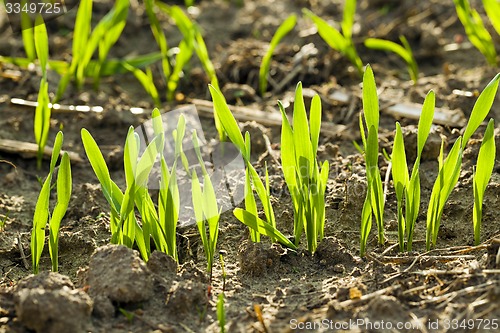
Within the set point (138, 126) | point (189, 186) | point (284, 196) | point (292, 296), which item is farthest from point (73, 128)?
point (292, 296)

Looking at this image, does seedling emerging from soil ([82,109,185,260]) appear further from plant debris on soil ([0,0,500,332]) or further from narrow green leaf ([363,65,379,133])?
narrow green leaf ([363,65,379,133])

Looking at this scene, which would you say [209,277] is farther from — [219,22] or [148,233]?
[219,22]

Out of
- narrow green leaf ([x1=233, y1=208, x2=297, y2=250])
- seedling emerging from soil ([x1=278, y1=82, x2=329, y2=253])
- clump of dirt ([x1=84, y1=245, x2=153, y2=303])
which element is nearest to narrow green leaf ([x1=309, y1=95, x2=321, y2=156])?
seedling emerging from soil ([x1=278, y1=82, x2=329, y2=253])

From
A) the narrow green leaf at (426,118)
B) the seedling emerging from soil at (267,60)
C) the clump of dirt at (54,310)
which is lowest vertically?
the clump of dirt at (54,310)

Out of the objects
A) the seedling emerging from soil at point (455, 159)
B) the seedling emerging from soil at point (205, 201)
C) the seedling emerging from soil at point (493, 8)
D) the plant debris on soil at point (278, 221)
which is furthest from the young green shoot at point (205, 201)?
the seedling emerging from soil at point (493, 8)

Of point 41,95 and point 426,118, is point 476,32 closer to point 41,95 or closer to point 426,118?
point 426,118

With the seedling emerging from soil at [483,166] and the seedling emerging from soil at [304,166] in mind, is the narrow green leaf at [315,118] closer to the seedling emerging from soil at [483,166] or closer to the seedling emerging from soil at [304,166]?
the seedling emerging from soil at [304,166]
